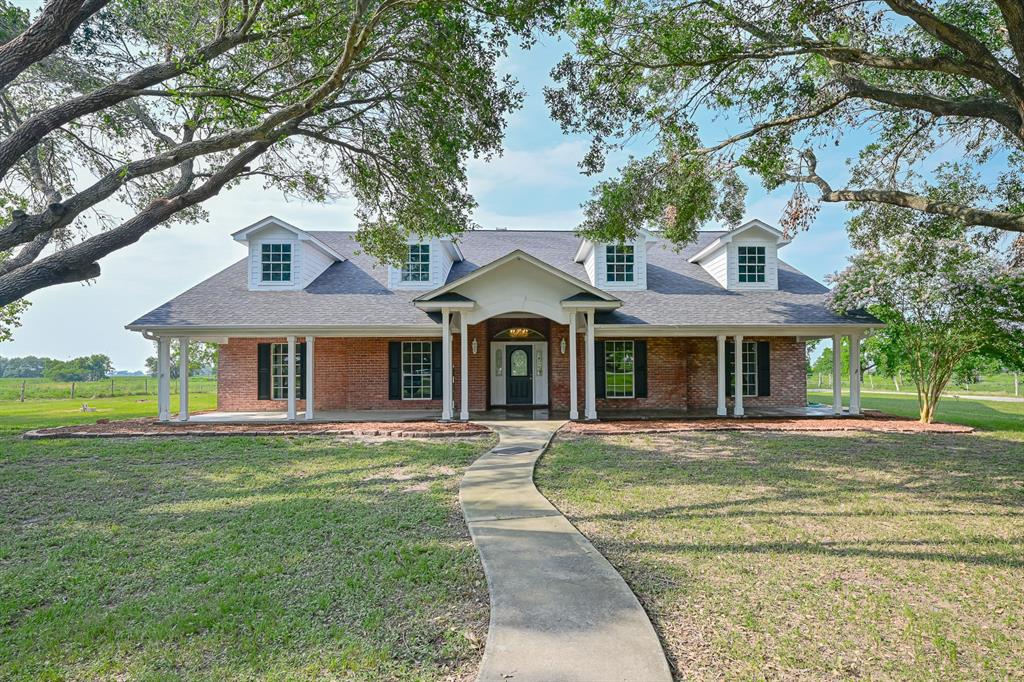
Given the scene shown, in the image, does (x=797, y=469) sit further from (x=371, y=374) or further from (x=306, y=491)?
(x=371, y=374)

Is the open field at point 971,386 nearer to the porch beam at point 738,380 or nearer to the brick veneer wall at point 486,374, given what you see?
the brick veneer wall at point 486,374

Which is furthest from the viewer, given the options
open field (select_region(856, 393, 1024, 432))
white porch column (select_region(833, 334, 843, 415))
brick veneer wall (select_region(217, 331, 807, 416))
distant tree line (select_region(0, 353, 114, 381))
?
distant tree line (select_region(0, 353, 114, 381))

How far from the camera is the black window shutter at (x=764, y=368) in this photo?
15.8m

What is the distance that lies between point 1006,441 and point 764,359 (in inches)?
239

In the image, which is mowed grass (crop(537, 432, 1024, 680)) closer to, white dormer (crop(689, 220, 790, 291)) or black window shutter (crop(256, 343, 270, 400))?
white dormer (crop(689, 220, 790, 291))

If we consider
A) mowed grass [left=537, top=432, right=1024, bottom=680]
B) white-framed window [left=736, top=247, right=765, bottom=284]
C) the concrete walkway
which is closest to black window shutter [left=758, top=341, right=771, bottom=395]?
white-framed window [left=736, top=247, right=765, bottom=284]

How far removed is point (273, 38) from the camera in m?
8.05

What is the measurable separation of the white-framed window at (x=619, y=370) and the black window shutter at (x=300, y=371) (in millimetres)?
→ 9252

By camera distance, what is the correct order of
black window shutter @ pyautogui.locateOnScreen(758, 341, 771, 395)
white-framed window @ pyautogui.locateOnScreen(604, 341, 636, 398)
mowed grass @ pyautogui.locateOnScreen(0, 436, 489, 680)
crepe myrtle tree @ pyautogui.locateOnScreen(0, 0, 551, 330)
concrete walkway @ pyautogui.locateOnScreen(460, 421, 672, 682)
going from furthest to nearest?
1. black window shutter @ pyautogui.locateOnScreen(758, 341, 771, 395)
2. white-framed window @ pyautogui.locateOnScreen(604, 341, 636, 398)
3. crepe myrtle tree @ pyautogui.locateOnScreen(0, 0, 551, 330)
4. mowed grass @ pyautogui.locateOnScreen(0, 436, 489, 680)
5. concrete walkway @ pyautogui.locateOnScreen(460, 421, 672, 682)

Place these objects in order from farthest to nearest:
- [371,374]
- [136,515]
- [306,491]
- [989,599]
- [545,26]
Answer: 1. [371,374]
2. [545,26]
3. [306,491]
4. [136,515]
5. [989,599]

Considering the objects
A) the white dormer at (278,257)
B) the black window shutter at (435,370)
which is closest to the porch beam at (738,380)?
the black window shutter at (435,370)

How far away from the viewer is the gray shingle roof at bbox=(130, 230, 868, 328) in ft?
42.8

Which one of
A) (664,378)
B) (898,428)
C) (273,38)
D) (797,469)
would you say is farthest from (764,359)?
(273,38)

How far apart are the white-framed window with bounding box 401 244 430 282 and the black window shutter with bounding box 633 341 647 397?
22.4ft
